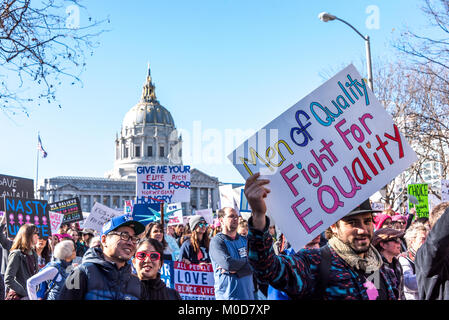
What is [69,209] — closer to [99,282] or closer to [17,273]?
[17,273]

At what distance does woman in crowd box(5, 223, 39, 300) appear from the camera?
6.18 metres

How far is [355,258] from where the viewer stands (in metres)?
2.64

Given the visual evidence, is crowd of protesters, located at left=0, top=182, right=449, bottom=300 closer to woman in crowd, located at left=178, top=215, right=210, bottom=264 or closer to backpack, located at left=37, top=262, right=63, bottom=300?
backpack, located at left=37, top=262, right=63, bottom=300

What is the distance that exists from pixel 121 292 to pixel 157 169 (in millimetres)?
8779

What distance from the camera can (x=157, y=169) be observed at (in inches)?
472

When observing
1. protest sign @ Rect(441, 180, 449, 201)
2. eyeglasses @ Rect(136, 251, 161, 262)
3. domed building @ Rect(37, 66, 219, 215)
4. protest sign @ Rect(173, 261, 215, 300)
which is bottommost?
protest sign @ Rect(173, 261, 215, 300)

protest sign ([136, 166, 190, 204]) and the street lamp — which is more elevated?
the street lamp

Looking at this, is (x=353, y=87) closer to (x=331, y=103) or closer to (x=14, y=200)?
(x=331, y=103)

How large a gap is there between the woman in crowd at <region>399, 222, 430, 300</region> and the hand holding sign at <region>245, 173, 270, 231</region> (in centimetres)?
327

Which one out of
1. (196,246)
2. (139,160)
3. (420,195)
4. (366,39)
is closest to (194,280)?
(196,246)

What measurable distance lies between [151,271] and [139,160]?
4789 inches

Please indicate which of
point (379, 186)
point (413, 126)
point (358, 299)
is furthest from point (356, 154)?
point (413, 126)

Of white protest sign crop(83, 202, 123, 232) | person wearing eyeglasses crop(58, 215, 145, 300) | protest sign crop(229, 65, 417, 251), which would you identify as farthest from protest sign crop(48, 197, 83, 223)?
protest sign crop(229, 65, 417, 251)
